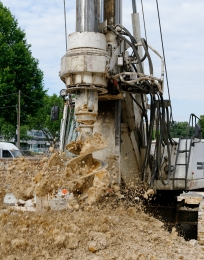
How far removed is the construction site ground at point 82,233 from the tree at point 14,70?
18396mm

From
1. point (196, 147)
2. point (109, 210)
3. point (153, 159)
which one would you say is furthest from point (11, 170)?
point (196, 147)

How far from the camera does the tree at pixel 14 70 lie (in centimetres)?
2280

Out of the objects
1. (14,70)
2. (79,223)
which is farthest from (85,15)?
(14,70)

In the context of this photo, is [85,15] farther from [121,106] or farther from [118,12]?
[121,106]

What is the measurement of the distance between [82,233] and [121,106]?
226 centimetres

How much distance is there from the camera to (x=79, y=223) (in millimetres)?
4289

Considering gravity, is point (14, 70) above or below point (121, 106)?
above

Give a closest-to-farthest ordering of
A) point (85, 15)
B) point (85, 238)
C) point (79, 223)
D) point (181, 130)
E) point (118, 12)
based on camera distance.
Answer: point (85, 238), point (79, 223), point (85, 15), point (118, 12), point (181, 130)

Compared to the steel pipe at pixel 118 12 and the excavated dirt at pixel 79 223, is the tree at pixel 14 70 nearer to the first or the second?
the steel pipe at pixel 118 12

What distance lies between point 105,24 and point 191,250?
2.90 meters

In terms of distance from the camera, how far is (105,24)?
5.31 meters

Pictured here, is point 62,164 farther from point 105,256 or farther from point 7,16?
point 7,16

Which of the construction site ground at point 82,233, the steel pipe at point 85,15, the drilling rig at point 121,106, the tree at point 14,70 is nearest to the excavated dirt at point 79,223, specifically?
the construction site ground at point 82,233

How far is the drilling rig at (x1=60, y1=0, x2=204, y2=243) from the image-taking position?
4.86 meters
